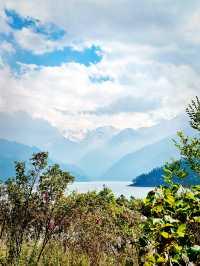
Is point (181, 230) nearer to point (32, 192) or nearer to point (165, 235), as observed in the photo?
point (165, 235)

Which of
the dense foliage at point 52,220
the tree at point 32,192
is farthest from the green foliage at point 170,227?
the tree at point 32,192

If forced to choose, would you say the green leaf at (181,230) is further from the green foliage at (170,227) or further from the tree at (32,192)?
the tree at (32,192)

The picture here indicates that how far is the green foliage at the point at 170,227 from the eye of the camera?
134 inches

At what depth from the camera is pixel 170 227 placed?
11.3 feet

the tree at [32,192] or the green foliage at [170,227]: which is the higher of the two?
the tree at [32,192]

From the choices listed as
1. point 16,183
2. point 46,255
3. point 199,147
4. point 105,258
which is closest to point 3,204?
point 16,183

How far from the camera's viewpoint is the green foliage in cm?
340

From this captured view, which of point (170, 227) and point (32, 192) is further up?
point (32, 192)

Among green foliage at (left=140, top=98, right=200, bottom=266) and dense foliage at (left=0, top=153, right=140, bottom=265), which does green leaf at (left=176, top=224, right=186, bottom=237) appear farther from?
dense foliage at (left=0, top=153, right=140, bottom=265)

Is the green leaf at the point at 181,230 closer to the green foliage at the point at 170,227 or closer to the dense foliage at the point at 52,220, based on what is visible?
the green foliage at the point at 170,227

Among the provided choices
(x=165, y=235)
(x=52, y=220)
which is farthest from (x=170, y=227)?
(x=52, y=220)

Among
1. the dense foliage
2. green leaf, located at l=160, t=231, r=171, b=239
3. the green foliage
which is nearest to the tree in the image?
the dense foliage

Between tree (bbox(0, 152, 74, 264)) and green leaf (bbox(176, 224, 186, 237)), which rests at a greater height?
tree (bbox(0, 152, 74, 264))

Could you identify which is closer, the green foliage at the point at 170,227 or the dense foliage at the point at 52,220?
the green foliage at the point at 170,227
